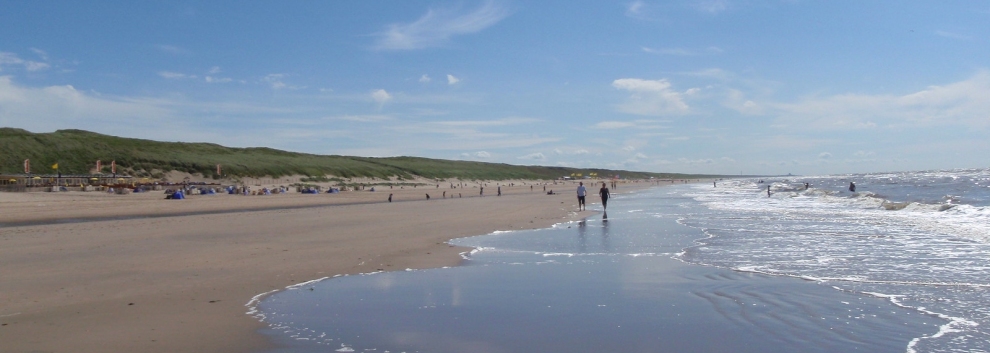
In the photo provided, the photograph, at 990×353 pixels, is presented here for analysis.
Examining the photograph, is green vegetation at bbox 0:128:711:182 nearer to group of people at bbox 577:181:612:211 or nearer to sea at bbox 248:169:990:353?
group of people at bbox 577:181:612:211

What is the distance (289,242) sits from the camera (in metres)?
14.4

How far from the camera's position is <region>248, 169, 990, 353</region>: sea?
5.90 metres

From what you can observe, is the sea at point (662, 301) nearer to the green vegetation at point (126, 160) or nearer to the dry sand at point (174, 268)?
the dry sand at point (174, 268)

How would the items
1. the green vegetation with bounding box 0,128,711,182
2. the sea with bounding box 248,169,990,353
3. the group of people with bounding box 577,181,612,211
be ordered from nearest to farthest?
the sea with bounding box 248,169,990,353, the group of people with bounding box 577,181,612,211, the green vegetation with bounding box 0,128,711,182

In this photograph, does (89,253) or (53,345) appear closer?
(53,345)

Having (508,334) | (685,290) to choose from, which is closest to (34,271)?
(508,334)

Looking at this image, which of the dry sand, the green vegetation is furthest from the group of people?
the green vegetation

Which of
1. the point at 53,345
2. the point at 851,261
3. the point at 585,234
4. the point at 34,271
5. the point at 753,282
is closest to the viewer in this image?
the point at 53,345

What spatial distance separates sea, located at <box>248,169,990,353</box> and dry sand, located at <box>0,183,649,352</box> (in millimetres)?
620

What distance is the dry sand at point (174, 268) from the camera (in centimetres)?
602

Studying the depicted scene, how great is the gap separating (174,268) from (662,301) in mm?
7286

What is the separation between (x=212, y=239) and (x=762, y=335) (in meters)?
12.4

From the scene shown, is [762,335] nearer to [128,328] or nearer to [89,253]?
[128,328]

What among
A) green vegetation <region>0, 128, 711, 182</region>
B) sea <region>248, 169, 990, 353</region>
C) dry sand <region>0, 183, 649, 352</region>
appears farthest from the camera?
green vegetation <region>0, 128, 711, 182</region>
